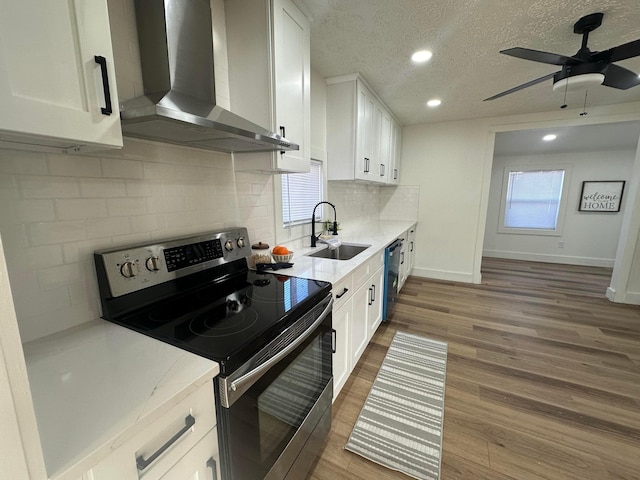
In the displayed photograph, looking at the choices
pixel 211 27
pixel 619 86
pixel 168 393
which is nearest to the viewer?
pixel 168 393

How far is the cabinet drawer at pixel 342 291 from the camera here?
1.47m

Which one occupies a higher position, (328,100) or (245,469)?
(328,100)

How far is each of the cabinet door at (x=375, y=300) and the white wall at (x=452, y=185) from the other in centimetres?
217

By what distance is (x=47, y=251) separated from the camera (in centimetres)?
88

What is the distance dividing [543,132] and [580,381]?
3.52 m

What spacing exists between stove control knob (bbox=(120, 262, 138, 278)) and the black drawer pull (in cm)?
63

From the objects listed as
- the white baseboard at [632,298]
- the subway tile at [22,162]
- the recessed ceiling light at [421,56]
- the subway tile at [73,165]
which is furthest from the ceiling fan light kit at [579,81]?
the white baseboard at [632,298]

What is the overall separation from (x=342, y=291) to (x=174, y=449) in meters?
1.07

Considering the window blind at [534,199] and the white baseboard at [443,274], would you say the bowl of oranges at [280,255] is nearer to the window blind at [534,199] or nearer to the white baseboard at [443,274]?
the white baseboard at [443,274]

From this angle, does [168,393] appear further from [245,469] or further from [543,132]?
[543,132]

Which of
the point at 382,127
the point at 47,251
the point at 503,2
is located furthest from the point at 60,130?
the point at 382,127

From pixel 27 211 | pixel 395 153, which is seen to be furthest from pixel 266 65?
pixel 395 153

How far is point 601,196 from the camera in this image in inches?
195

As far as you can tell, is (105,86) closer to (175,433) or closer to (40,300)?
(40,300)
